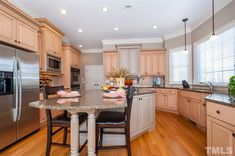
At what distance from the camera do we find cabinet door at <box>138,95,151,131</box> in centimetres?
291

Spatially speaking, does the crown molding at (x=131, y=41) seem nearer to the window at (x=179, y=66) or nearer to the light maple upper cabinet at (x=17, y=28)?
the window at (x=179, y=66)

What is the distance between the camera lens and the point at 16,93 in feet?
8.64

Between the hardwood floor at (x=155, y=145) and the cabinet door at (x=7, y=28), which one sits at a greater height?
the cabinet door at (x=7, y=28)

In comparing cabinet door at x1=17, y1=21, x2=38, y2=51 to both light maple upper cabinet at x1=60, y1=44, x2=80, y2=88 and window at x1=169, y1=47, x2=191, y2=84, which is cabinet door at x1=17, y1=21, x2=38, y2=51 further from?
window at x1=169, y1=47, x2=191, y2=84

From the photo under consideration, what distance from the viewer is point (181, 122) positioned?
13.0ft

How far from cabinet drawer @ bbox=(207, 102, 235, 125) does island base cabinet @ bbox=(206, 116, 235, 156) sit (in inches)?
1.9

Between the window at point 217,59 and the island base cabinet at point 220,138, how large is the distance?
1849 millimetres

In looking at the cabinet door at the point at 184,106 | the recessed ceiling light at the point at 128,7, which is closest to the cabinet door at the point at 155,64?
the cabinet door at the point at 184,106

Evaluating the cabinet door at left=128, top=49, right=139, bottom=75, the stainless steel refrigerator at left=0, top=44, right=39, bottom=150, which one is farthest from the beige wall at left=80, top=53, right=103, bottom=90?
the stainless steel refrigerator at left=0, top=44, right=39, bottom=150

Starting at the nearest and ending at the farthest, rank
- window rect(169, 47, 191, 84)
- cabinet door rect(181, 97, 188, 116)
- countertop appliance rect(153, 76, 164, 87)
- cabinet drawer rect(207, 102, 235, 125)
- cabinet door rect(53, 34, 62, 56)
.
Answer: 1. cabinet drawer rect(207, 102, 235, 125)
2. cabinet door rect(181, 97, 188, 116)
3. cabinet door rect(53, 34, 62, 56)
4. window rect(169, 47, 191, 84)
5. countertop appliance rect(153, 76, 164, 87)

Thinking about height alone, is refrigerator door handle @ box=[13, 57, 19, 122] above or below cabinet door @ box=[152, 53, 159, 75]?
below

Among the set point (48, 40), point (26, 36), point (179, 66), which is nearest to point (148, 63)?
point (179, 66)

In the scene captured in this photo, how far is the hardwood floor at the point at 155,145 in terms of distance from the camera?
2.29 meters

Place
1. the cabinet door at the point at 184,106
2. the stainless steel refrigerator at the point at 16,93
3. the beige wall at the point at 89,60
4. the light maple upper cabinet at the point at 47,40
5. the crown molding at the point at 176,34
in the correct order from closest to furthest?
the stainless steel refrigerator at the point at 16,93 → the light maple upper cabinet at the point at 47,40 → the cabinet door at the point at 184,106 → the crown molding at the point at 176,34 → the beige wall at the point at 89,60
